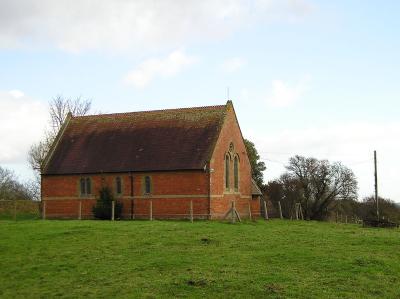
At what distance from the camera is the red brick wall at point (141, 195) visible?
44.4 m

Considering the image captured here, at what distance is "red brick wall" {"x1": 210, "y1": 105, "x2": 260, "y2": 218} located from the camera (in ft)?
148

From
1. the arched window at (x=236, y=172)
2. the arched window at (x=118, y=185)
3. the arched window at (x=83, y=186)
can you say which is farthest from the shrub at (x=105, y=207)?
the arched window at (x=236, y=172)

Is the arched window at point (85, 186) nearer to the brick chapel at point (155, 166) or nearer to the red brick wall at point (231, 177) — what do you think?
the brick chapel at point (155, 166)

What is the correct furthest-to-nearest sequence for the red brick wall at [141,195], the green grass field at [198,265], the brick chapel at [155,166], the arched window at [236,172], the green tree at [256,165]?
the green tree at [256,165]
the arched window at [236,172]
the brick chapel at [155,166]
the red brick wall at [141,195]
the green grass field at [198,265]

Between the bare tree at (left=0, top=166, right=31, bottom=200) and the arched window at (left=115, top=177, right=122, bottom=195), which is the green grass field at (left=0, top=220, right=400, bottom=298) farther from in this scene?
the bare tree at (left=0, top=166, right=31, bottom=200)

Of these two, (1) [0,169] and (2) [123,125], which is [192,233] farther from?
(1) [0,169]

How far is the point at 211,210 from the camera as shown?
144 ft

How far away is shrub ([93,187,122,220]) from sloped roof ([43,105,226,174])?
223 cm

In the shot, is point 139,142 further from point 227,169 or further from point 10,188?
point 10,188

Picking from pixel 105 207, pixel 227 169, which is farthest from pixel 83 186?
pixel 227 169

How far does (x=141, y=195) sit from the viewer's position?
4662cm

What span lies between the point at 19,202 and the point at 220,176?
24.7 meters

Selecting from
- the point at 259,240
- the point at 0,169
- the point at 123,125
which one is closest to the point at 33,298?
the point at 259,240

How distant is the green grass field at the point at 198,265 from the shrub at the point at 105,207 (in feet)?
51.9
